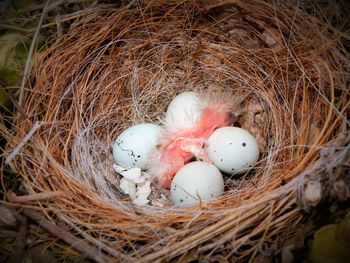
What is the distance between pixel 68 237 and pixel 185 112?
83 cm

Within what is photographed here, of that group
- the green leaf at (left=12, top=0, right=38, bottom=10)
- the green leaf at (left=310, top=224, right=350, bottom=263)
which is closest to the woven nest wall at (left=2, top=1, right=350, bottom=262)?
the green leaf at (left=310, top=224, right=350, bottom=263)

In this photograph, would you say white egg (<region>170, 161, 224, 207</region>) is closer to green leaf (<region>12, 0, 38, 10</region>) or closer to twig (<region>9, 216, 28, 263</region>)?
twig (<region>9, 216, 28, 263</region>)

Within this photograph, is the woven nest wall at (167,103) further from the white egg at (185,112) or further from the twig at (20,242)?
the white egg at (185,112)

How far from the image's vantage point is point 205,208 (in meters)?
1.51

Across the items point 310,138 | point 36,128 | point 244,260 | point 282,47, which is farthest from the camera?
point 282,47

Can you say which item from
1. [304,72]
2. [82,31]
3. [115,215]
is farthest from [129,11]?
[115,215]

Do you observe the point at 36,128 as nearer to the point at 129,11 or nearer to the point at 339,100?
the point at 129,11

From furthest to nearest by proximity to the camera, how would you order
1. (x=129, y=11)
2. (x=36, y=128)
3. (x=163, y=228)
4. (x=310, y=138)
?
1. (x=129, y=11)
2. (x=36, y=128)
3. (x=310, y=138)
4. (x=163, y=228)

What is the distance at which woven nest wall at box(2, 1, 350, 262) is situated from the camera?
1.39 metres

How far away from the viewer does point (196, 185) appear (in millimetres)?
1626

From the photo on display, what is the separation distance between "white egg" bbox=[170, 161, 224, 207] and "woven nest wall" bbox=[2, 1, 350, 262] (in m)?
0.06

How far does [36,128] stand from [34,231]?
19.3 inches

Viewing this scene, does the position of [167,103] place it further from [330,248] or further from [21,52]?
[330,248]

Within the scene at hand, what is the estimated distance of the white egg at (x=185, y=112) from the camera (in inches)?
75.6
